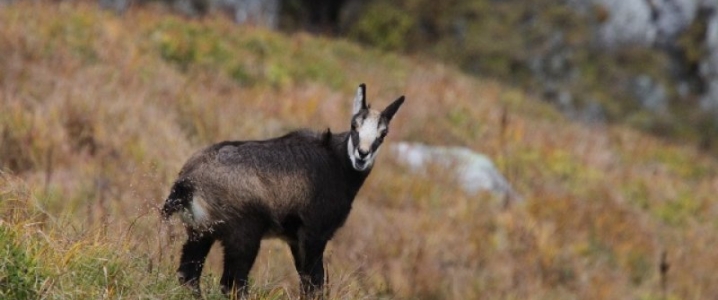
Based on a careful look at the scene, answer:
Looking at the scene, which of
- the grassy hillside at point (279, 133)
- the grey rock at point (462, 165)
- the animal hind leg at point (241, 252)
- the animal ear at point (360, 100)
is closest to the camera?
the animal hind leg at point (241, 252)

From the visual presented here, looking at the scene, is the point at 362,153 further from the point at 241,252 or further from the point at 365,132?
the point at 241,252

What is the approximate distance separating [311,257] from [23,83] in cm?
821

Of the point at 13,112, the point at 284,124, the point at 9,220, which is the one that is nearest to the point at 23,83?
the point at 13,112

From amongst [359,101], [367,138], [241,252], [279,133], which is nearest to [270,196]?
[241,252]

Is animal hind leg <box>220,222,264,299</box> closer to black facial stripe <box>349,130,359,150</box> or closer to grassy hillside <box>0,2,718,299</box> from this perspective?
grassy hillside <box>0,2,718,299</box>

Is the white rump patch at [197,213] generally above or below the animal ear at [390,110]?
below

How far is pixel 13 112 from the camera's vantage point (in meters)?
11.3

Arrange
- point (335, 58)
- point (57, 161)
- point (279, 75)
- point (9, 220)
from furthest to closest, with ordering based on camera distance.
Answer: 1. point (335, 58)
2. point (279, 75)
3. point (57, 161)
4. point (9, 220)

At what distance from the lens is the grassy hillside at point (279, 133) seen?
6031mm

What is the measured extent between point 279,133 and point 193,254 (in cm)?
828

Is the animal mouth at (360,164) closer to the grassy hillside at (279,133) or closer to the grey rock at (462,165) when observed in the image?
the grassy hillside at (279,133)

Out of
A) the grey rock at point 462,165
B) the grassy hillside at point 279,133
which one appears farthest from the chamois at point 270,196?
the grey rock at point 462,165

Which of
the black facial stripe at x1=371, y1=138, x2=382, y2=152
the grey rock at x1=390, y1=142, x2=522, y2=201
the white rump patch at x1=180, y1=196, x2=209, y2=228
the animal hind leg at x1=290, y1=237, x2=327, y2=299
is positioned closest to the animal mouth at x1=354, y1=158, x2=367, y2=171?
the black facial stripe at x1=371, y1=138, x2=382, y2=152

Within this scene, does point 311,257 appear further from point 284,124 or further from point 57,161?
point 284,124
